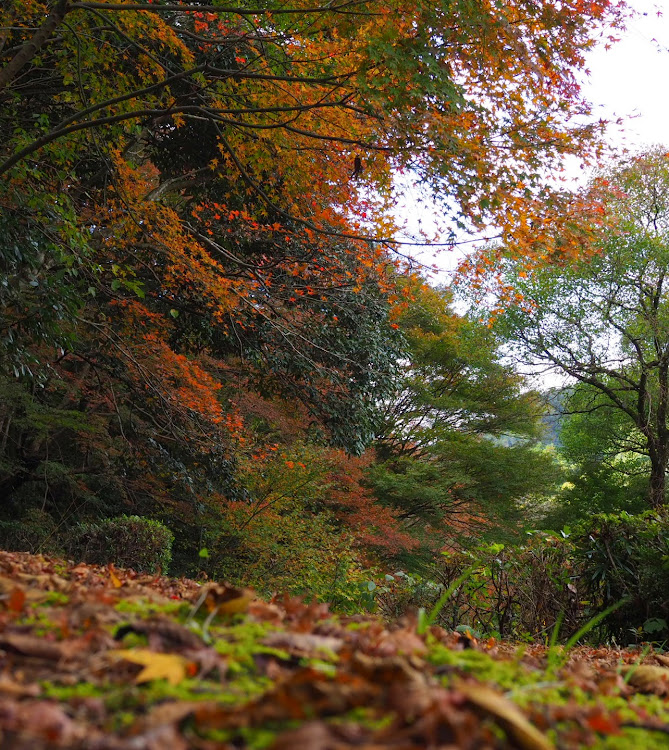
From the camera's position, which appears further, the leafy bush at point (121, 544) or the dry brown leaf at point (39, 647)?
the leafy bush at point (121, 544)

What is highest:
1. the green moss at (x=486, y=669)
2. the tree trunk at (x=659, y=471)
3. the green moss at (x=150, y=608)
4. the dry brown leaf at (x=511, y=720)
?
the tree trunk at (x=659, y=471)

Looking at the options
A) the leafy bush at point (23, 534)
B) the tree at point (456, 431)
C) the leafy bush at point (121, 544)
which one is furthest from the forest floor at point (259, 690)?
the tree at point (456, 431)

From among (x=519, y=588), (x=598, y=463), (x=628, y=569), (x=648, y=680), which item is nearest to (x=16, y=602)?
(x=648, y=680)

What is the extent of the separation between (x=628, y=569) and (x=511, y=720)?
14.5 ft

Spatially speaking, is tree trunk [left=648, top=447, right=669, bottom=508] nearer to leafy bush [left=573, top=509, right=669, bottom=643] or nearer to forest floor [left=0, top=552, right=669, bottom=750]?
leafy bush [left=573, top=509, right=669, bottom=643]

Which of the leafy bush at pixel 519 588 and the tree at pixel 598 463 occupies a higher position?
the tree at pixel 598 463

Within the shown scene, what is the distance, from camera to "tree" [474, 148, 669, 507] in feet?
50.4

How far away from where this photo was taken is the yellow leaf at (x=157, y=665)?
3.48ft

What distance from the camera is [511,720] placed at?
919mm

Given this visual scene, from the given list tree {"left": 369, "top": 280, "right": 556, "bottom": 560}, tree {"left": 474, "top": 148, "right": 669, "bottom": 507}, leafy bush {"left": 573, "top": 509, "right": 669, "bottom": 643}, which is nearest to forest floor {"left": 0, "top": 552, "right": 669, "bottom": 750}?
leafy bush {"left": 573, "top": 509, "right": 669, "bottom": 643}

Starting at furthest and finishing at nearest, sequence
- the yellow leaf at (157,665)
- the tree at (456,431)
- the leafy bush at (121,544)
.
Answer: the tree at (456,431) → the leafy bush at (121,544) → the yellow leaf at (157,665)

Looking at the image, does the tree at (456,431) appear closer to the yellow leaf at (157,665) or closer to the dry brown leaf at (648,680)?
the dry brown leaf at (648,680)

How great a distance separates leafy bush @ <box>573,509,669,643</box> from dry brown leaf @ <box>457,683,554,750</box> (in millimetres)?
4101

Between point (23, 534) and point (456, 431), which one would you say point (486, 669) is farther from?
point (456, 431)
